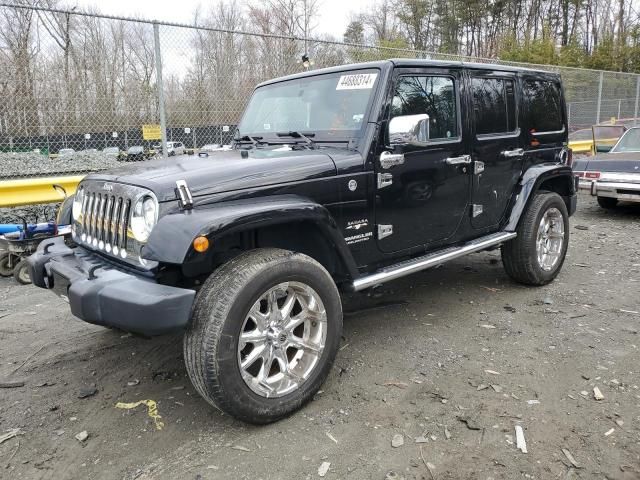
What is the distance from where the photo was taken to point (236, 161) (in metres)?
3.06

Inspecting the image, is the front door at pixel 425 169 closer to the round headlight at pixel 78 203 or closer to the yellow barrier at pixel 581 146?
the round headlight at pixel 78 203

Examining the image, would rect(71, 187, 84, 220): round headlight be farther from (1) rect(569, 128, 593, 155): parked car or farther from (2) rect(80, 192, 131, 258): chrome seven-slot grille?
(1) rect(569, 128, 593, 155): parked car

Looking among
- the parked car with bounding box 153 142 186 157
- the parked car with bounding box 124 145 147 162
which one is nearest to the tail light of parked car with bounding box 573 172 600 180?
the parked car with bounding box 153 142 186 157

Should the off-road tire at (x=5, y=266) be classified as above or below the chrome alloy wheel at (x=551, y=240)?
below

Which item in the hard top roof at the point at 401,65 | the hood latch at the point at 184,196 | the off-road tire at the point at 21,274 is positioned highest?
the hard top roof at the point at 401,65

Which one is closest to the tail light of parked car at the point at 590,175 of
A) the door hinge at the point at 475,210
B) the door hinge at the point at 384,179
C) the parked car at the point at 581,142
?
the parked car at the point at 581,142

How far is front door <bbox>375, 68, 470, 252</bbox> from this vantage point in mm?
3416

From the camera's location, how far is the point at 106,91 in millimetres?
6445

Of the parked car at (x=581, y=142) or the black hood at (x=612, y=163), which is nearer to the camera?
the black hood at (x=612, y=163)

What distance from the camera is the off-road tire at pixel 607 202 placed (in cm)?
913

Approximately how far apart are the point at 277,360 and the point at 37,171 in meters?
5.39

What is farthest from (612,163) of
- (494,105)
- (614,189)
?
(494,105)

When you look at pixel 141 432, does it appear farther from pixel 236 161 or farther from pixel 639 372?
pixel 639 372

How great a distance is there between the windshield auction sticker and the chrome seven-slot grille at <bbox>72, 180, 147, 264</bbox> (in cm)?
163
